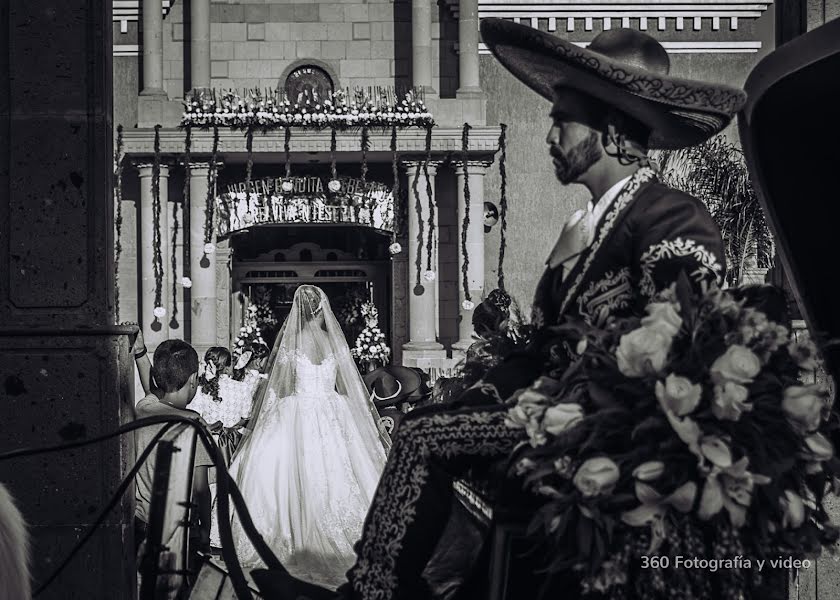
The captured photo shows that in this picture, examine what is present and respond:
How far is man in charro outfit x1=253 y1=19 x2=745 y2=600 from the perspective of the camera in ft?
11.0

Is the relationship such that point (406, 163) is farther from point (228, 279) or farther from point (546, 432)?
point (546, 432)

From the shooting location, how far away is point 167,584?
4.09m

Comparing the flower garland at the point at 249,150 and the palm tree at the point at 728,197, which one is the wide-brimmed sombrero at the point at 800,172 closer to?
the palm tree at the point at 728,197

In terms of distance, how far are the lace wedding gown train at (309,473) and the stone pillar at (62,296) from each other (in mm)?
3747

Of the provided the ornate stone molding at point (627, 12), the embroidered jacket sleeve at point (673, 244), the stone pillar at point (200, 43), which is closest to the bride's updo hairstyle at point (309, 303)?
the embroidered jacket sleeve at point (673, 244)

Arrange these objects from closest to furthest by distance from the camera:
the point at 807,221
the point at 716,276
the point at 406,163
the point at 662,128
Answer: the point at 716,276
the point at 662,128
the point at 807,221
the point at 406,163

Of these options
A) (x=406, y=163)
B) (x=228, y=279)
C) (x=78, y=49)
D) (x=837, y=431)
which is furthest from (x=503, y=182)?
(x=837, y=431)

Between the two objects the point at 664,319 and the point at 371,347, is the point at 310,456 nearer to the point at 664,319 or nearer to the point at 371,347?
the point at 664,319

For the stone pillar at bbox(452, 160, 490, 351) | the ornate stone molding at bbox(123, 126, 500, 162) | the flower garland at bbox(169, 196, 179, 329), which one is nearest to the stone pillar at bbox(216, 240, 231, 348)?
the flower garland at bbox(169, 196, 179, 329)

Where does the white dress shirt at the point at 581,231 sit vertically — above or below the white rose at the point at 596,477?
above

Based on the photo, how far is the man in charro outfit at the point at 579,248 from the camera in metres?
3.34

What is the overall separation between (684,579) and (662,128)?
147cm

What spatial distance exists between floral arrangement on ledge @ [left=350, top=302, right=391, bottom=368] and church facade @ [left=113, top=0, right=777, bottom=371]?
651 millimetres

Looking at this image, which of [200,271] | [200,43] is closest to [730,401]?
[200,271]
